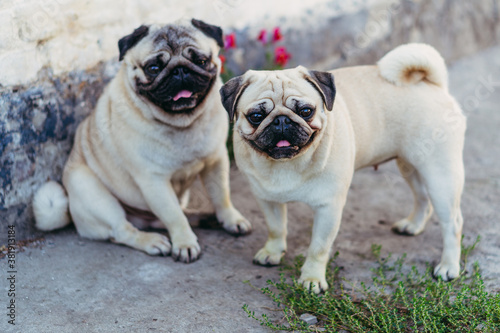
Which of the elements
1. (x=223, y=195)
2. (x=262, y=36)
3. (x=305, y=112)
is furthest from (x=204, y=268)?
(x=262, y=36)

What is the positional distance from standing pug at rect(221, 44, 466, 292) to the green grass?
14cm

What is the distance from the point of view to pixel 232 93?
2861 mm

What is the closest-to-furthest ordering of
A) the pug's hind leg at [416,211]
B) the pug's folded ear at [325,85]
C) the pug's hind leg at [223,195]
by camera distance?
the pug's folded ear at [325,85], the pug's hind leg at [416,211], the pug's hind leg at [223,195]

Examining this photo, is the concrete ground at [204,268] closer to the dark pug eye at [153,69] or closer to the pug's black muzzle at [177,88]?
the pug's black muzzle at [177,88]

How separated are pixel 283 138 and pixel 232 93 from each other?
40cm

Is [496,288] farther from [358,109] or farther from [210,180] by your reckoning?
[210,180]

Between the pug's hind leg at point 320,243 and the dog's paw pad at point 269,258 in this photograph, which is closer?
the pug's hind leg at point 320,243

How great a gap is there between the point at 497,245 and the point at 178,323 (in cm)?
221

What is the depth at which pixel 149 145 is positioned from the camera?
3.54 meters

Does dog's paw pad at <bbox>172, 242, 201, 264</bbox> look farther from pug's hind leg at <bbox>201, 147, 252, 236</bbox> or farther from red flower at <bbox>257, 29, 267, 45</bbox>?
red flower at <bbox>257, 29, 267, 45</bbox>

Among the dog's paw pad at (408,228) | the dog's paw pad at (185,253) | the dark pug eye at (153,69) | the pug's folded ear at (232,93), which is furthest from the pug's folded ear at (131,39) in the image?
the dog's paw pad at (408,228)

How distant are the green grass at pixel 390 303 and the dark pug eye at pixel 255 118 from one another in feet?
3.13

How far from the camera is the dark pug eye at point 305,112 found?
273cm

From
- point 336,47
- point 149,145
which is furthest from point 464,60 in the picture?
point 149,145
